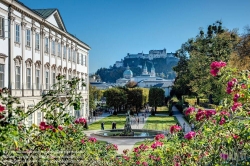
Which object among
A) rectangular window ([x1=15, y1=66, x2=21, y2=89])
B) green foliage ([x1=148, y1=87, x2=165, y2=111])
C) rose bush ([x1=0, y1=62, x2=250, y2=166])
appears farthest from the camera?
green foliage ([x1=148, y1=87, x2=165, y2=111])

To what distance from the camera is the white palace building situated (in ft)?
73.3

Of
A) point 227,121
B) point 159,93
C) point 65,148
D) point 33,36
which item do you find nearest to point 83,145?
point 65,148

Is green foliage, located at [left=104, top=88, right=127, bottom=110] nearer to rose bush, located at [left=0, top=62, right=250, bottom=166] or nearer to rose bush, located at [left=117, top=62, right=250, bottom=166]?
rose bush, located at [left=0, top=62, right=250, bottom=166]

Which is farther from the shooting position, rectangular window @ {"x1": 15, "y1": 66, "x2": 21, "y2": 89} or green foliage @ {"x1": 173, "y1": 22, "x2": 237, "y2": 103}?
green foliage @ {"x1": 173, "y1": 22, "x2": 237, "y2": 103}

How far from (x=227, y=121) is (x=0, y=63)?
19.1 metres

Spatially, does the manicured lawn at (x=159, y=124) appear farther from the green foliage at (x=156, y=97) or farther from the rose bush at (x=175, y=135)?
the rose bush at (x=175, y=135)

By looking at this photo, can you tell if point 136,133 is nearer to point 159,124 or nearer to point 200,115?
point 159,124

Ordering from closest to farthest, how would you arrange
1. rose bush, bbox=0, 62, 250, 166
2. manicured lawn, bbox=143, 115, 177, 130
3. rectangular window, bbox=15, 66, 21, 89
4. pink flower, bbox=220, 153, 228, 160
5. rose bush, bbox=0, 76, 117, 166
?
1. rose bush, bbox=0, 76, 117, 166
2. rose bush, bbox=0, 62, 250, 166
3. pink flower, bbox=220, 153, 228, 160
4. rectangular window, bbox=15, 66, 21, 89
5. manicured lawn, bbox=143, 115, 177, 130

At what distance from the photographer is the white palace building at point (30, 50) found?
22.4 m

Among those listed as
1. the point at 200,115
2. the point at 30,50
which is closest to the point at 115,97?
the point at 30,50

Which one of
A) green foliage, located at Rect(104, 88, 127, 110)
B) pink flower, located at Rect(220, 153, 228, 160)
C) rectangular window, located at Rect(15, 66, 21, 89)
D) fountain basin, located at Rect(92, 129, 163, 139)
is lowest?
fountain basin, located at Rect(92, 129, 163, 139)

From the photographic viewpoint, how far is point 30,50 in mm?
26656

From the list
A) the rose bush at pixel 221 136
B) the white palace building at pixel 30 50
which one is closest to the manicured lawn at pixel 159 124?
the white palace building at pixel 30 50

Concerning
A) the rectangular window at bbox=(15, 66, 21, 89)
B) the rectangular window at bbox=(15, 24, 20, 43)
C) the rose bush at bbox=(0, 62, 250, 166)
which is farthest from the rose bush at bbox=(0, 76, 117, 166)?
the rectangular window at bbox=(15, 24, 20, 43)
